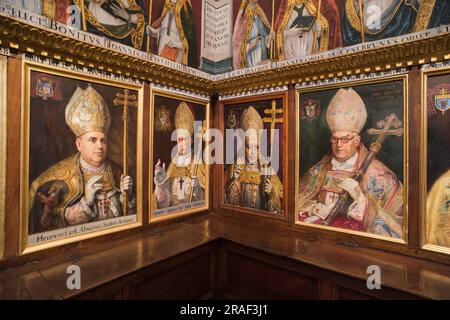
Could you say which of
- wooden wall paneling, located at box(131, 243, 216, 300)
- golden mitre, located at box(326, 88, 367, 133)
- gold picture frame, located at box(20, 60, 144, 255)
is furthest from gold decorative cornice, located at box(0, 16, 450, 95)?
wooden wall paneling, located at box(131, 243, 216, 300)

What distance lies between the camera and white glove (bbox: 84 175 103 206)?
7.29 ft

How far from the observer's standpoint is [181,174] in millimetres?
3045

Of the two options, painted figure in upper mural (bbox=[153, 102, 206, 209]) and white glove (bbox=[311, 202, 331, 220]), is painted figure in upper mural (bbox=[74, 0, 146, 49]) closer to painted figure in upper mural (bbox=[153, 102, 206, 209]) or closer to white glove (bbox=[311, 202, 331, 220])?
painted figure in upper mural (bbox=[153, 102, 206, 209])

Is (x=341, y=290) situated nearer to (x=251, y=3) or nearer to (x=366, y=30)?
(x=366, y=30)

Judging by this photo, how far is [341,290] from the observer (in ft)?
6.32

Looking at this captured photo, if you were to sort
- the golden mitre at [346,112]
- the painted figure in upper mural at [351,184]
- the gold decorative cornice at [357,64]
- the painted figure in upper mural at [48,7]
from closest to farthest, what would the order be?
1. the painted figure in upper mural at [48,7]
2. the gold decorative cornice at [357,64]
3. the painted figure in upper mural at [351,184]
4. the golden mitre at [346,112]

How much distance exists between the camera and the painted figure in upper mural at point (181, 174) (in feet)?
9.27

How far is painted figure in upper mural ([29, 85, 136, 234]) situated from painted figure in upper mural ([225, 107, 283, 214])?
142 centimetres

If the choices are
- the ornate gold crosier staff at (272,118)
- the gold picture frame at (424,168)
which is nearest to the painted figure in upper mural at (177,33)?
the ornate gold crosier staff at (272,118)

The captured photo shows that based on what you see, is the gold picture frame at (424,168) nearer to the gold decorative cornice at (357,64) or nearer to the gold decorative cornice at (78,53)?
the gold decorative cornice at (357,64)

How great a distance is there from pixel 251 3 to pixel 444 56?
2.23 m

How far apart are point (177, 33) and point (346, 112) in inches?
86.1

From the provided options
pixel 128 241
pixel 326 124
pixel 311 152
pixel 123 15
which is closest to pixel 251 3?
pixel 123 15

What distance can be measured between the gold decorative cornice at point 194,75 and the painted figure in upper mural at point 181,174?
434 mm
